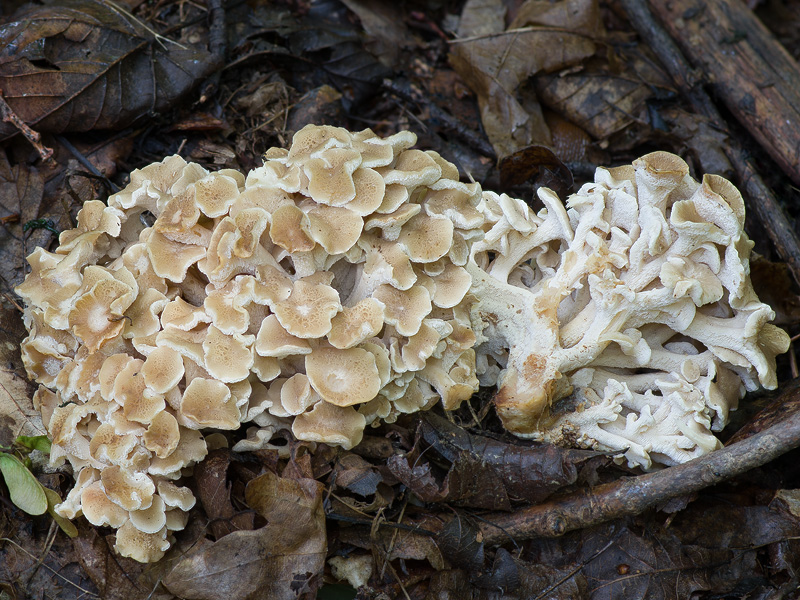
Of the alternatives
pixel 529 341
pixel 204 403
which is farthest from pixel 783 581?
pixel 204 403

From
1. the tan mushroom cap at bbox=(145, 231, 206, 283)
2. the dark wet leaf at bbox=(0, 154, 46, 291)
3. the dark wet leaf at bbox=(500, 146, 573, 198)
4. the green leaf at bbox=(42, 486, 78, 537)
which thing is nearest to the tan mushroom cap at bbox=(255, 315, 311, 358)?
the tan mushroom cap at bbox=(145, 231, 206, 283)

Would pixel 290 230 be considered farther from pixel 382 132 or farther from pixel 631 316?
pixel 382 132

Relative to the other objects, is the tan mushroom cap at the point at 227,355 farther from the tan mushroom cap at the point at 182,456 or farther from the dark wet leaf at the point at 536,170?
the dark wet leaf at the point at 536,170

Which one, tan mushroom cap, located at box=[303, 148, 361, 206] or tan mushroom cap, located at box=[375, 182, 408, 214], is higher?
tan mushroom cap, located at box=[303, 148, 361, 206]

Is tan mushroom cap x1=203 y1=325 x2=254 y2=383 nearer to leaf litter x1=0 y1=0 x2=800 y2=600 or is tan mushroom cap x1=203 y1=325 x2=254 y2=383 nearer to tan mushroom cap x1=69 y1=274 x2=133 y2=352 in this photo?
tan mushroom cap x1=69 y1=274 x2=133 y2=352

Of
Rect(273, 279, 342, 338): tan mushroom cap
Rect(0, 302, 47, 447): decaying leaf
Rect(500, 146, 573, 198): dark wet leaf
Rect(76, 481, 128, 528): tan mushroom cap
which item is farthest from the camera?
Rect(500, 146, 573, 198): dark wet leaf

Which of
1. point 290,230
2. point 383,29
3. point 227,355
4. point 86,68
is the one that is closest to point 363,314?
point 290,230
